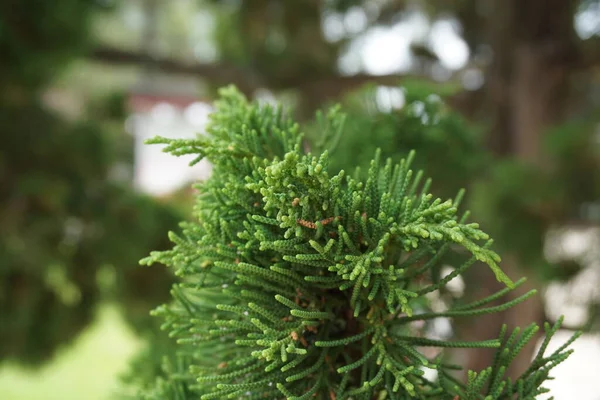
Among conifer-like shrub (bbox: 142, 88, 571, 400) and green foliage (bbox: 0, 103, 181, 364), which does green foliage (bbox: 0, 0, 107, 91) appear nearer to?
green foliage (bbox: 0, 103, 181, 364)

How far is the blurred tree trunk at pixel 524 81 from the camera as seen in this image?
124 centimetres

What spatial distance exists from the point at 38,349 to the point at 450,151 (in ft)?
3.58

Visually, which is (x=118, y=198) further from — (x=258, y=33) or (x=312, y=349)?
(x=312, y=349)

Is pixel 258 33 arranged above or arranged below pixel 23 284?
above

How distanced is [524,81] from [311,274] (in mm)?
1126

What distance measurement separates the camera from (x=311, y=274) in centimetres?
37

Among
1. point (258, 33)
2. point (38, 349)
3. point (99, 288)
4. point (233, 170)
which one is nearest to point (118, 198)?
point (99, 288)

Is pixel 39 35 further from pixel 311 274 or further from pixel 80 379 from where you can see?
pixel 80 379

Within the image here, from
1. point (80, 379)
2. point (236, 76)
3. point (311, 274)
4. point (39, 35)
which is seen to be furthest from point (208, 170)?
point (80, 379)

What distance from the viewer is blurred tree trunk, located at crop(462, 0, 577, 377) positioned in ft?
4.07

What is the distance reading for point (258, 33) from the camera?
175cm

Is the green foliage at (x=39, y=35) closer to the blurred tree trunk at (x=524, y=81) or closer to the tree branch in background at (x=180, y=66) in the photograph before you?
the tree branch in background at (x=180, y=66)

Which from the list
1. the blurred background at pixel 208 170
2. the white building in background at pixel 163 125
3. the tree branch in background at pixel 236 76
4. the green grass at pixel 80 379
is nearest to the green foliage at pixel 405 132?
the blurred background at pixel 208 170

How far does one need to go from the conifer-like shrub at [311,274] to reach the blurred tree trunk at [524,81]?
2.74ft
